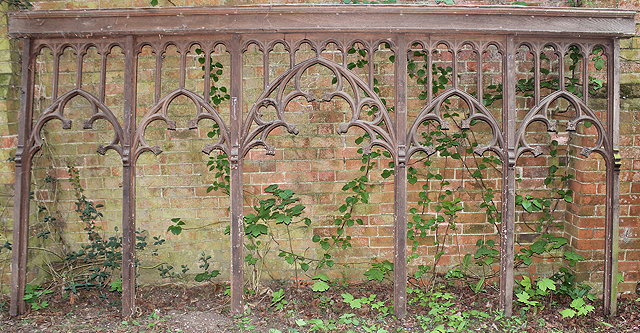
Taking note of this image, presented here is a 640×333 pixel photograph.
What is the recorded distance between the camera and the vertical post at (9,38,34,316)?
4070 millimetres

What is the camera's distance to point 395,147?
4043 mm

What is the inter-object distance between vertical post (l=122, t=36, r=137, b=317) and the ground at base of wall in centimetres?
24

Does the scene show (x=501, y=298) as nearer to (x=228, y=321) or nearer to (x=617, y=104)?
(x=617, y=104)

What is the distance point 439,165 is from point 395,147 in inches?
35.0

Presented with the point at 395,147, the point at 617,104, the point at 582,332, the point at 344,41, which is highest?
the point at 344,41

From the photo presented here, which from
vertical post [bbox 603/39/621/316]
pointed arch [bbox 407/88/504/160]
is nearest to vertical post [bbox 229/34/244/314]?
pointed arch [bbox 407/88/504/160]

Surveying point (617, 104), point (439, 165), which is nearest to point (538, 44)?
point (617, 104)

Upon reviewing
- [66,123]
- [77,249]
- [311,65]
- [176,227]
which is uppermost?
[311,65]

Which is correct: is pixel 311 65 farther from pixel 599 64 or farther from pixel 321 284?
pixel 599 64

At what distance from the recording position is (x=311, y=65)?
400 centimetres

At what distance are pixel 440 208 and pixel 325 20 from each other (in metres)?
1.87

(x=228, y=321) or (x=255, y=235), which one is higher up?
(x=255, y=235)

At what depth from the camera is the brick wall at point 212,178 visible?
15.3 ft

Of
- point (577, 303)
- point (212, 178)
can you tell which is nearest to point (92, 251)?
point (212, 178)
